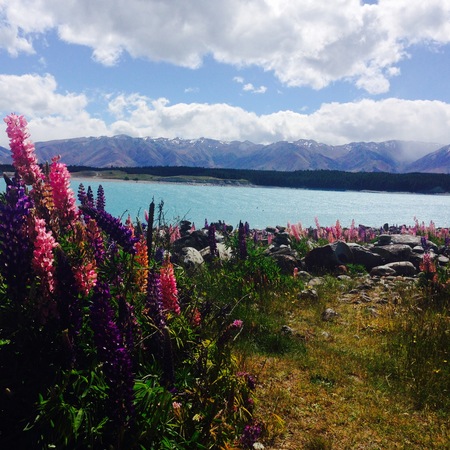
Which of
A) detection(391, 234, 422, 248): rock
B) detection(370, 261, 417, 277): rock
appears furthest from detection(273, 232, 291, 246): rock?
detection(391, 234, 422, 248): rock

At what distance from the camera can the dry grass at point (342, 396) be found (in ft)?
16.7

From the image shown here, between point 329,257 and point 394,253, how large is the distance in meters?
3.34

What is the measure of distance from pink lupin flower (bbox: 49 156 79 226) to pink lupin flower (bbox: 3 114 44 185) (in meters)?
0.17

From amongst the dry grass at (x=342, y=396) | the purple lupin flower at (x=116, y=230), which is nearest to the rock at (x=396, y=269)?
the dry grass at (x=342, y=396)

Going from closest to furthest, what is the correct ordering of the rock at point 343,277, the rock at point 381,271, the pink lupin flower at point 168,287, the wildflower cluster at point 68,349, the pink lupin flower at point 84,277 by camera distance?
1. the wildflower cluster at point 68,349
2. the pink lupin flower at point 84,277
3. the pink lupin flower at point 168,287
4. the rock at point 343,277
5. the rock at point 381,271

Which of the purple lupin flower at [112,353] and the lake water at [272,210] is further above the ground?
the purple lupin flower at [112,353]

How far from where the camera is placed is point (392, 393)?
20.4 ft

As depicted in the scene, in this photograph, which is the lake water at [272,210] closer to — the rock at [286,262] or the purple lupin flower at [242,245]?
the purple lupin flower at [242,245]

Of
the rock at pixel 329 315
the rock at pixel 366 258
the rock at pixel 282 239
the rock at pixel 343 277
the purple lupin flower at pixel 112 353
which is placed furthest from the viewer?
the rock at pixel 282 239

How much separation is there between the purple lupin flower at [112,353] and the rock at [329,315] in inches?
298

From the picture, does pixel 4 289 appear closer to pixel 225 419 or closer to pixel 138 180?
pixel 225 419

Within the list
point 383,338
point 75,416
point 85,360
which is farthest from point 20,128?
point 383,338

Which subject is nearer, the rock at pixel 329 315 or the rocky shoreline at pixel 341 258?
the rock at pixel 329 315

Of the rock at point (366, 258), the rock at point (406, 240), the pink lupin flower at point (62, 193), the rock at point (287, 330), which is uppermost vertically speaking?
the pink lupin flower at point (62, 193)
